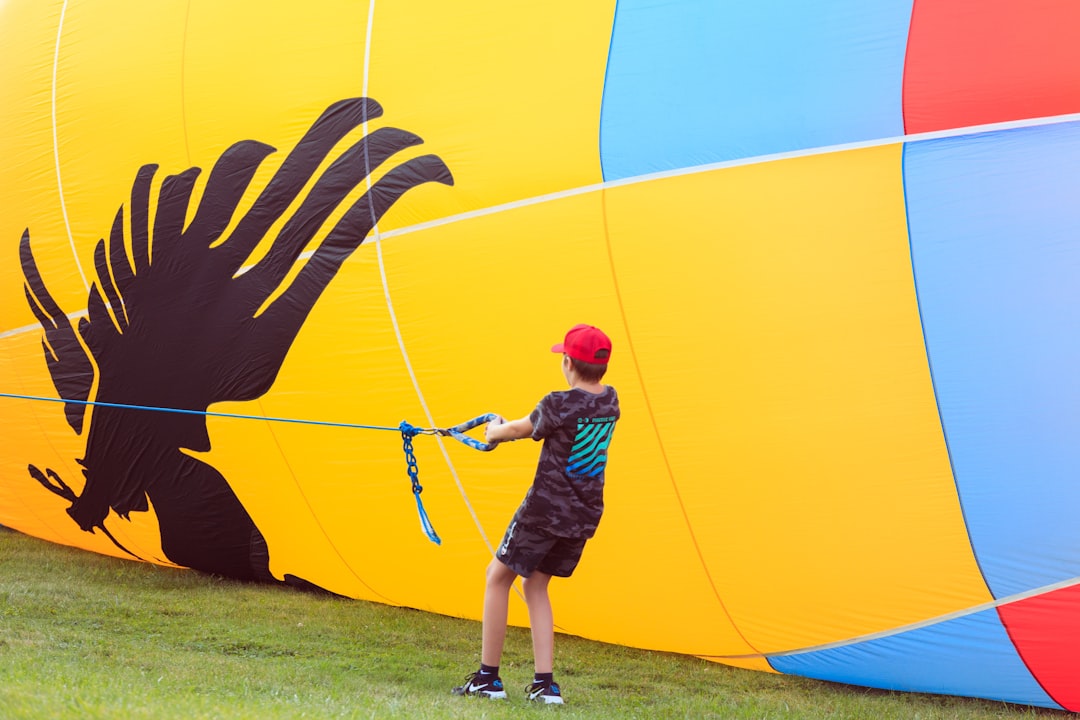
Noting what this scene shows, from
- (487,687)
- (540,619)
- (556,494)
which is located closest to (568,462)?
(556,494)

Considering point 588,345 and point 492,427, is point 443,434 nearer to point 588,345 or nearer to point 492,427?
point 492,427

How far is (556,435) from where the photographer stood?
3707mm

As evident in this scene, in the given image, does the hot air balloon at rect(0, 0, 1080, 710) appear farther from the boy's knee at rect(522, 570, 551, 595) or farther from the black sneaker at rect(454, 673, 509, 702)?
the black sneaker at rect(454, 673, 509, 702)

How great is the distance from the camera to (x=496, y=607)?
3812 mm

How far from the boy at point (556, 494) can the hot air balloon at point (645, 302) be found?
0.60 m

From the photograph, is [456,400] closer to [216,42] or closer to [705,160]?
[705,160]

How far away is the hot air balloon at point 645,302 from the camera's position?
3887 millimetres

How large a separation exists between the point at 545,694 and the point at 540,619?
25cm

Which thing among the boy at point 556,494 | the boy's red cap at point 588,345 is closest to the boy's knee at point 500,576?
the boy at point 556,494

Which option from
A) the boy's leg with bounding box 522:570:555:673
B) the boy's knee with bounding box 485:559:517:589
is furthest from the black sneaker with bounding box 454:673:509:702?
the boy's knee with bounding box 485:559:517:589

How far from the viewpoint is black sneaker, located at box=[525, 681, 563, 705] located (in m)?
3.79

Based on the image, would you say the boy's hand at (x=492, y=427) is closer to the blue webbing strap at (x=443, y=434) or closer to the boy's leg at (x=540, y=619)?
the blue webbing strap at (x=443, y=434)

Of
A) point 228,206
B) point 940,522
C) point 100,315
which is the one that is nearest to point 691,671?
point 940,522

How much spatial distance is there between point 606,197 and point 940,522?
1.63 meters
